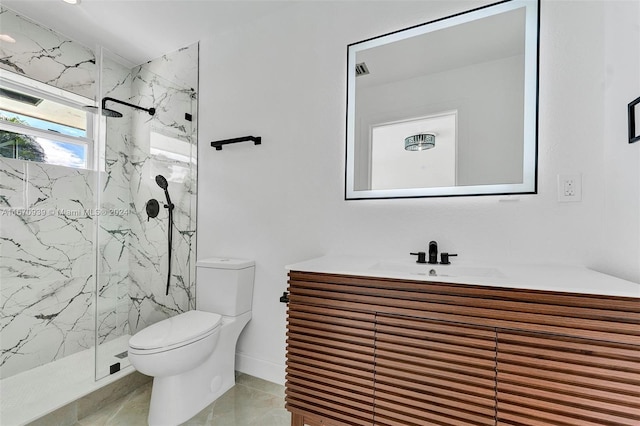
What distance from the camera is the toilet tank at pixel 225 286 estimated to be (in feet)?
6.32

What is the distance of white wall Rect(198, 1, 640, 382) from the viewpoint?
1.26 meters

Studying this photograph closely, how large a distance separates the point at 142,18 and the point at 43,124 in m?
1.05

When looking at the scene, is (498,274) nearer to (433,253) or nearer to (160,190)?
(433,253)

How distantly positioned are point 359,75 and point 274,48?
698 millimetres

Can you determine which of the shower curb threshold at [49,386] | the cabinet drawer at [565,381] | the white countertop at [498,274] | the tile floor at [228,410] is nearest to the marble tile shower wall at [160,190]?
the shower curb threshold at [49,386]

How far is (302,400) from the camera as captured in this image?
1.34m

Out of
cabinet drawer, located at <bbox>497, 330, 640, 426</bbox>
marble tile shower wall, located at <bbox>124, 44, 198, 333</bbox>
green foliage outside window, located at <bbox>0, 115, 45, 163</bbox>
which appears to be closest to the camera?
cabinet drawer, located at <bbox>497, 330, 640, 426</bbox>

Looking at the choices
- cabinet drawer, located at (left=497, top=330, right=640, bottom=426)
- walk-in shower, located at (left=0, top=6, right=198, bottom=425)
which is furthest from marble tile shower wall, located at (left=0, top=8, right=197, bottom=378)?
cabinet drawer, located at (left=497, top=330, right=640, bottom=426)

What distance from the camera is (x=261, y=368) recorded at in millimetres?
1995

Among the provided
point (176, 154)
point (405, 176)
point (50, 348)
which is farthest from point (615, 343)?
point (50, 348)

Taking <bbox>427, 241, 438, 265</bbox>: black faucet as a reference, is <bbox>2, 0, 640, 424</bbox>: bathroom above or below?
above

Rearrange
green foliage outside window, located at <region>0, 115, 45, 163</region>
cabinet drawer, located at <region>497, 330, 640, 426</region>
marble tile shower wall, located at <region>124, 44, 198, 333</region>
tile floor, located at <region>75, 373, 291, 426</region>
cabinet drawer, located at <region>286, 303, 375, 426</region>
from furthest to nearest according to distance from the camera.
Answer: marble tile shower wall, located at <region>124, 44, 198, 333</region> < green foliage outside window, located at <region>0, 115, 45, 163</region> < tile floor, located at <region>75, 373, 291, 426</region> < cabinet drawer, located at <region>286, 303, 375, 426</region> < cabinet drawer, located at <region>497, 330, 640, 426</region>

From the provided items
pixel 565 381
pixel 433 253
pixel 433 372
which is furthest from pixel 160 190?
pixel 565 381

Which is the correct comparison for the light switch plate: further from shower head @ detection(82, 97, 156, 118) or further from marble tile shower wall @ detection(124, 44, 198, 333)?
shower head @ detection(82, 97, 156, 118)
